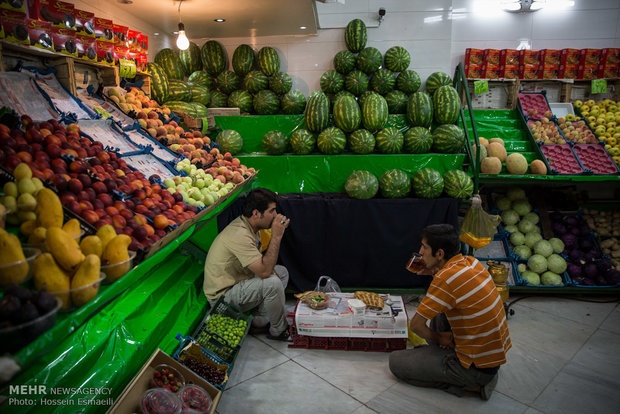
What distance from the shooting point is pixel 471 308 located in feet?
7.91

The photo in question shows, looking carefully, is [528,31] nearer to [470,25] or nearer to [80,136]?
[470,25]

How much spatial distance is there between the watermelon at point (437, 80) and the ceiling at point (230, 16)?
6.03 feet

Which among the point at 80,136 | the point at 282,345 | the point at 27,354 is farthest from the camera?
the point at 282,345

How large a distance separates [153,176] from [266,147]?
211cm

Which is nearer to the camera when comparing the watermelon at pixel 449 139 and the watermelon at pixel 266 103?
the watermelon at pixel 449 139

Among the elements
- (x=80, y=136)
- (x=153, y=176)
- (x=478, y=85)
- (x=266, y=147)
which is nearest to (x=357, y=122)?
(x=266, y=147)

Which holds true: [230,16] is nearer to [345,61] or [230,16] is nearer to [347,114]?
[345,61]

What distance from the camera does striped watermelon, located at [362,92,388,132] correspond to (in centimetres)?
462

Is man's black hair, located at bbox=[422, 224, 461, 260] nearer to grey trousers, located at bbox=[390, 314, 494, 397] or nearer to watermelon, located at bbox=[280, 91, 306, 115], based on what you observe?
grey trousers, located at bbox=[390, 314, 494, 397]

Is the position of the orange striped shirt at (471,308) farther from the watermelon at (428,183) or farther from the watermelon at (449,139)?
the watermelon at (449,139)

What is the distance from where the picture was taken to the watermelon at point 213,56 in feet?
18.4

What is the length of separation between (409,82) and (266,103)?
2.04m

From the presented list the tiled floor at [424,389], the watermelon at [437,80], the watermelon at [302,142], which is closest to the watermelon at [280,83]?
the watermelon at [302,142]

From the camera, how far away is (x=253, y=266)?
3.11 metres
